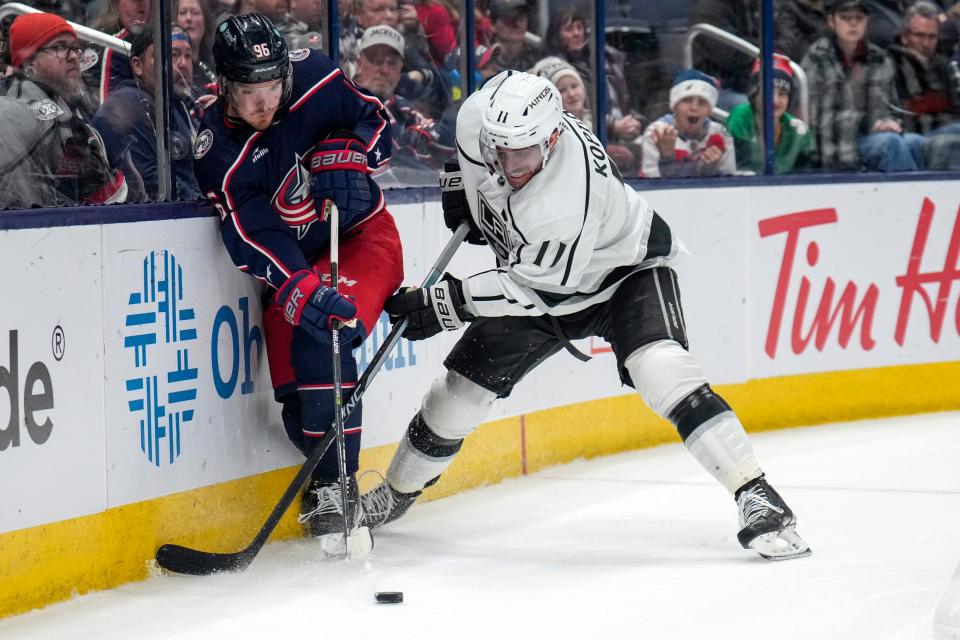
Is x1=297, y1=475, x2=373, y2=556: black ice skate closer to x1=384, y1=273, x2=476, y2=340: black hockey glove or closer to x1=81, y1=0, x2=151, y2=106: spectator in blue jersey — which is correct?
x1=384, y1=273, x2=476, y2=340: black hockey glove

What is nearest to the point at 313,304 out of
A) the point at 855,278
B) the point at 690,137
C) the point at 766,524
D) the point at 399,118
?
the point at 766,524

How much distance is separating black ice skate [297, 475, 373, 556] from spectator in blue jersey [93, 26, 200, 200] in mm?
834

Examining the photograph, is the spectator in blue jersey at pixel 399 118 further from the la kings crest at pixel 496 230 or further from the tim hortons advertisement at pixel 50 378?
the tim hortons advertisement at pixel 50 378

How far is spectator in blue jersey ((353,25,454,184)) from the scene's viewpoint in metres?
4.64

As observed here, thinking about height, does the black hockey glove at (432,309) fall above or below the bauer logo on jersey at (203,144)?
below

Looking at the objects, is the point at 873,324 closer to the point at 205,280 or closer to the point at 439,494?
the point at 439,494

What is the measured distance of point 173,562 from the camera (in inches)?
139

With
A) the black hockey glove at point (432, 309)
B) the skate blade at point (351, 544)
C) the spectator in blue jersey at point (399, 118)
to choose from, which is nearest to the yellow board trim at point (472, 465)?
the skate blade at point (351, 544)

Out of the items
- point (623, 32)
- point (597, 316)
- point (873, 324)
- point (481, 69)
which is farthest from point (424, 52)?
point (873, 324)

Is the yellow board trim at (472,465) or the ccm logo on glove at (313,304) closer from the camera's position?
the yellow board trim at (472,465)

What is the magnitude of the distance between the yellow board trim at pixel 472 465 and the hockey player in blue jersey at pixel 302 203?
257 mm

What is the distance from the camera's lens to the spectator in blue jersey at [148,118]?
3.70 meters

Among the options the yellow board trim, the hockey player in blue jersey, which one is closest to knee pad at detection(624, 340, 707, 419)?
the hockey player in blue jersey

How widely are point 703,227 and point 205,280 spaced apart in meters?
2.21
